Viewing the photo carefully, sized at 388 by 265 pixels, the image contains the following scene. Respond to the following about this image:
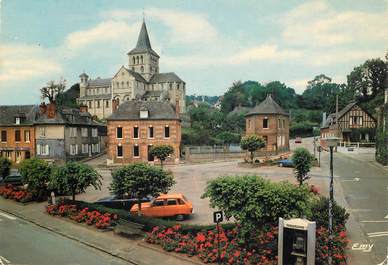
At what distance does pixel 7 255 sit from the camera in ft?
45.7

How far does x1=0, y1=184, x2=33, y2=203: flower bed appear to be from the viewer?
23297 mm

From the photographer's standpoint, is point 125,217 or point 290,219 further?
point 125,217

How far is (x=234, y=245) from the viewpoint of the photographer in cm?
1289

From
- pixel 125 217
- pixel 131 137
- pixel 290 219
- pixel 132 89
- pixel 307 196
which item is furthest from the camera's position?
pixel 132 89

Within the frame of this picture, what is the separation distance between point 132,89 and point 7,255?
246 feet

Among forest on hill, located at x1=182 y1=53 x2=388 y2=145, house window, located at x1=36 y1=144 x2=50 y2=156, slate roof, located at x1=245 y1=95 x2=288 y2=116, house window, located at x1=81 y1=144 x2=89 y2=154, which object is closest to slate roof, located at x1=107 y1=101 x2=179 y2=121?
house window, located at x1=81 y1=144 x2=89 y2=154

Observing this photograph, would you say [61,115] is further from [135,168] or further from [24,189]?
[135,168]

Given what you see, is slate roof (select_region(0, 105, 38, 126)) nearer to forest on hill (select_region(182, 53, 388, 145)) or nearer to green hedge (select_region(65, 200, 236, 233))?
green hedge (select_region(65, 200, 236, 233))

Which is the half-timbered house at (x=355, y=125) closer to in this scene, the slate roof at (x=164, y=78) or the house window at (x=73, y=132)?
the house window at (x=73, y=132)

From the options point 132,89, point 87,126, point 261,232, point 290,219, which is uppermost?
point 132,89

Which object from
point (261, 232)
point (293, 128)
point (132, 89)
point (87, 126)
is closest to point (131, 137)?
point (87, 126)

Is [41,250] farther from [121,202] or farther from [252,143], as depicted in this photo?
[252,143]

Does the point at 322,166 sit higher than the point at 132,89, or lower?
lower

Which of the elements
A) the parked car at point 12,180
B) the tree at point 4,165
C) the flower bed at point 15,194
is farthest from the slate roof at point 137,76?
the flower bed at point 15,194
